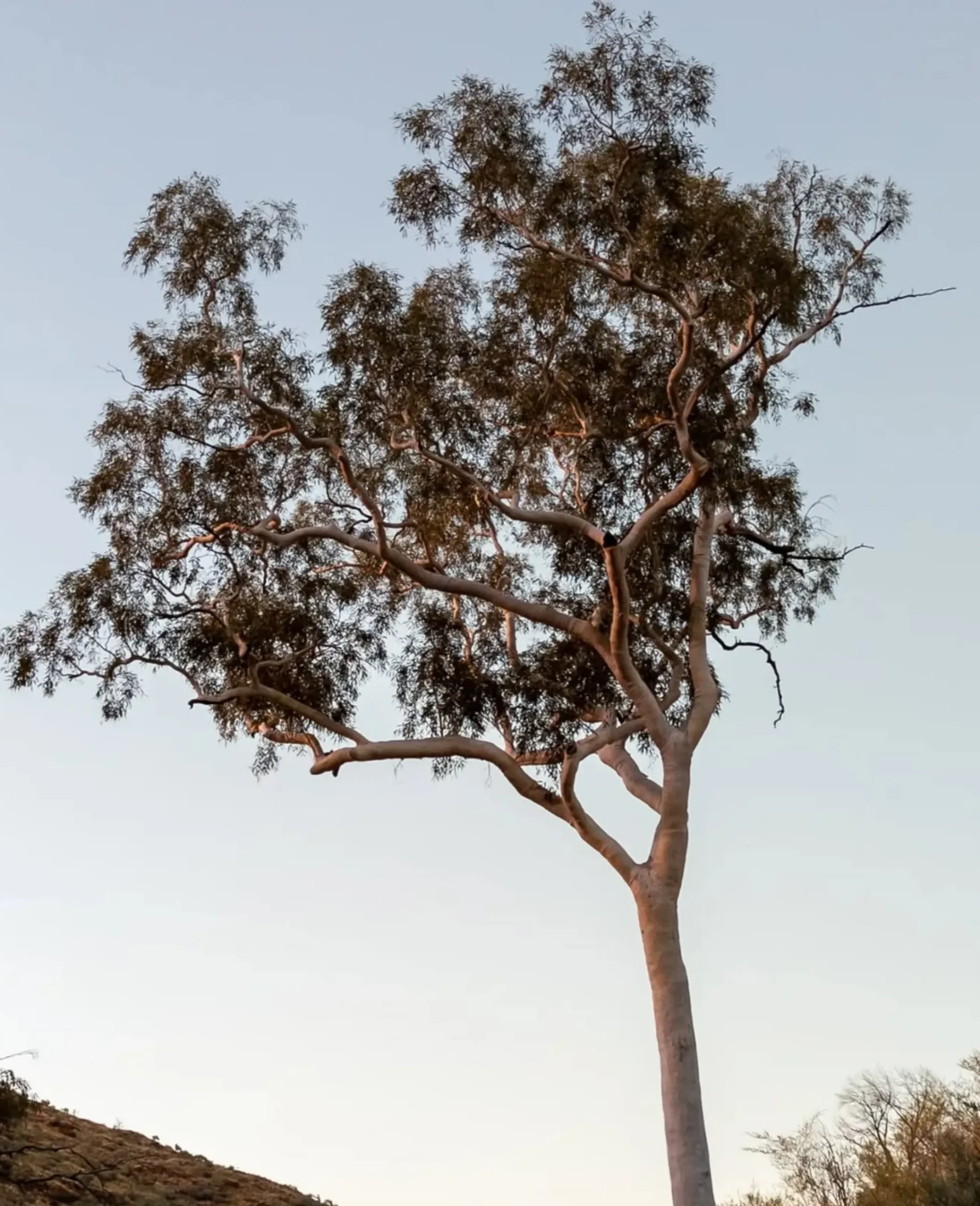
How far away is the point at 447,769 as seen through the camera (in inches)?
591

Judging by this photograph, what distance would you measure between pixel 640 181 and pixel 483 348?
2132mm

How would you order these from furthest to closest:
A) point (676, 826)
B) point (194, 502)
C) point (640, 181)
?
1. point (194, 502)
2. point (640, 181)
3. point (676, 826)

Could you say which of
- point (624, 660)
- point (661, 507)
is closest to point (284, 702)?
point (624, 660)

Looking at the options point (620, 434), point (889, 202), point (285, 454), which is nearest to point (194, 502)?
point (285, 454)

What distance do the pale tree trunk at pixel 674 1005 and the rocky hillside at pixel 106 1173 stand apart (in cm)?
356

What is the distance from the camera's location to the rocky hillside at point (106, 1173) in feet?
38.4

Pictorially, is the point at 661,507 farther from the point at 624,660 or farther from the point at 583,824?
the point at 583,824

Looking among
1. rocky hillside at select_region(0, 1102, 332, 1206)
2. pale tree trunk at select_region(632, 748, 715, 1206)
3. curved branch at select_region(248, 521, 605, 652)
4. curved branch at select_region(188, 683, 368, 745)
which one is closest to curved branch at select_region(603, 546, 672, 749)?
curved branch at select_region(248, 521, 605, 652)

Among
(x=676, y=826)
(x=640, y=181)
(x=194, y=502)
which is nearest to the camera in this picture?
(x=676, y=826)

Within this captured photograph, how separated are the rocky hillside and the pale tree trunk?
356 centimetres

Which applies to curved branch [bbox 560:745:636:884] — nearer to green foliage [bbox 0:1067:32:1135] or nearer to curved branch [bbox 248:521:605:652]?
curved branch [bbox 248:521:605:652]

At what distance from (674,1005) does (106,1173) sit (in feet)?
15.7

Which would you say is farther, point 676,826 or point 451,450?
point 451,450

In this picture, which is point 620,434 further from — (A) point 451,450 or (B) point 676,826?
(B) point 676,826
